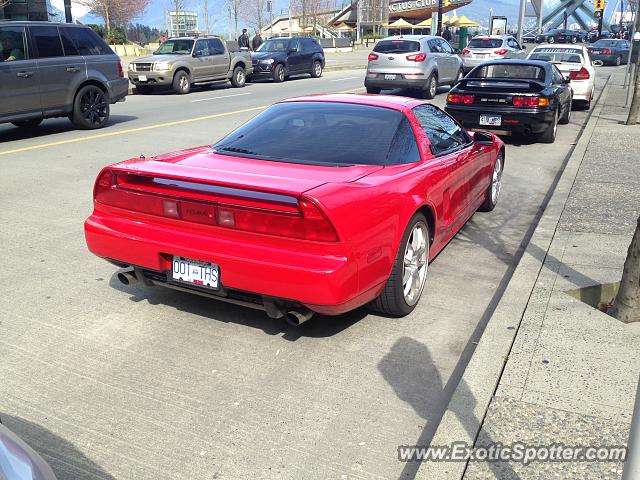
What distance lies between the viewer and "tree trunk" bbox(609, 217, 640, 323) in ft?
14.8

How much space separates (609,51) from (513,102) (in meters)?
34.1

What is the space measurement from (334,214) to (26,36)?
10.3m

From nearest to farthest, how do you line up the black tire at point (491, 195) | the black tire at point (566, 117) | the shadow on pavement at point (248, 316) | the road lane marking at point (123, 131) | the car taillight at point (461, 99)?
the shadow on pavement at point (248, 316) < the black tire at point (491, 195) < the road lane marking at point (123, 131) < the car taillight at point (461, 99) < the black tire at point (566, 117)

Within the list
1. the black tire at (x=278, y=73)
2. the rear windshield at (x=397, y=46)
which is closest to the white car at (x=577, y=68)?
the rear windshield at (x=397, y=46)

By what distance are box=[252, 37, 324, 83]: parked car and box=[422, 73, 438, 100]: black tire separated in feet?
24.0

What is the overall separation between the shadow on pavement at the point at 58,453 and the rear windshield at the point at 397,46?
58.8ft

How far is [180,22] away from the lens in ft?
198

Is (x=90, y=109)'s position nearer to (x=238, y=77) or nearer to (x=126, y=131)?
(x=126, y=131)

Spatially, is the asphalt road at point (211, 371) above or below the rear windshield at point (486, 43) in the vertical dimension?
below

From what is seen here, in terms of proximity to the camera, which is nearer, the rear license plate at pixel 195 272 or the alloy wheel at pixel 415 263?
the rear license plate at pixel 195 272

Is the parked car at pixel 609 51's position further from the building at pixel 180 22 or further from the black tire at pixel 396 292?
the black tire at pixel 396 292

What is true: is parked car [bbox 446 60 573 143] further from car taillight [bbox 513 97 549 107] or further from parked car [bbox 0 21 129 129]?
parked car [bbox 0 21 129 129]

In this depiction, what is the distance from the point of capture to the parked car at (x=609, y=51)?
41344 mm

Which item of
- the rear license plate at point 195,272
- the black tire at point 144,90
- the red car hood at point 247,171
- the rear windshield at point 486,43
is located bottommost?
the black tire at point 144,90
